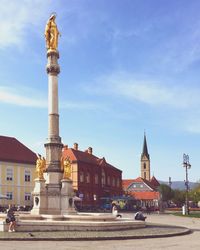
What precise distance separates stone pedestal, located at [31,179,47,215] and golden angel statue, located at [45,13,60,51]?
10583 mm

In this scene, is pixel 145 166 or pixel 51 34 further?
pixel 145 166

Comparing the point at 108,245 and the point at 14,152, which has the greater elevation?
the point at 14,152

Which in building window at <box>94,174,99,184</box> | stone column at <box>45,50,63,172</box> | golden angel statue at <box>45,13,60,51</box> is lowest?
building window at <box>94,174,99,184</box>

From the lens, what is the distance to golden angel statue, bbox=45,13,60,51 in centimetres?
3500

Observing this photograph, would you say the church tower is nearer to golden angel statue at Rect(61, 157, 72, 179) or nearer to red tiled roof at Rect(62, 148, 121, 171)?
red tiled roof at Rect(62, 148, 121, 171)

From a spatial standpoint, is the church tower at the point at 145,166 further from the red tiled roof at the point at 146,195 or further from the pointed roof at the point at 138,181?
the red tiled roof at the point at 146,195

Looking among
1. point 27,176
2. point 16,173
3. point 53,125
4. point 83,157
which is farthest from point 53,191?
point 83,157

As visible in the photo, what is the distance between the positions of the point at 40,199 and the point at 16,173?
34.7 meters

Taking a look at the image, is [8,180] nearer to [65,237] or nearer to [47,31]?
[47,31]

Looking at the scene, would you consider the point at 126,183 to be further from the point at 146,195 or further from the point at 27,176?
the point at 27,176

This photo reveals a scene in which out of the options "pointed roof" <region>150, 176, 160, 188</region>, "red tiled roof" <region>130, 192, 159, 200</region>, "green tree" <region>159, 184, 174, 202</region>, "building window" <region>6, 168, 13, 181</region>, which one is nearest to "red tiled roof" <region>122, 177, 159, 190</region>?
"green tree" <region>159, 184, 174, 202</region>

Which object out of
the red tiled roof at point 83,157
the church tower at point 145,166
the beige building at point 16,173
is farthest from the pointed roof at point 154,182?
the beige building at point 16,173

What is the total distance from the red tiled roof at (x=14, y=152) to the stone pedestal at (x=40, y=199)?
33332 millimetres

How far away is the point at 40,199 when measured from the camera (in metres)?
31.2
